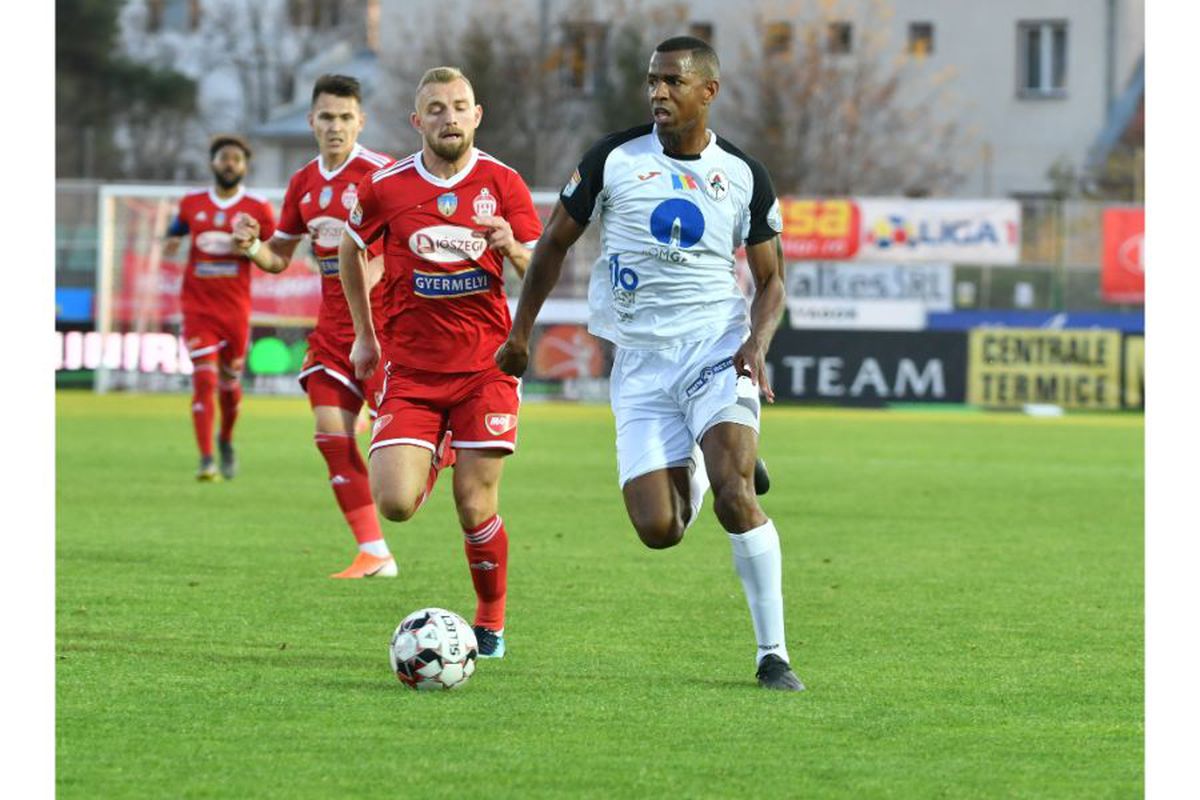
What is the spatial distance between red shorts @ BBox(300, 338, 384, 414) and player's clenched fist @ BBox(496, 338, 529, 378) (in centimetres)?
290

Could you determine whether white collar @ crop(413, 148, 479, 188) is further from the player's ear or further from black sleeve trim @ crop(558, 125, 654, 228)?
the player's ear

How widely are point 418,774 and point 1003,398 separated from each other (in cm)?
2243

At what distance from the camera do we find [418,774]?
5.96 m

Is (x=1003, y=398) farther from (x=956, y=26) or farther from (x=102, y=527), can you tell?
(x=956, y=26)

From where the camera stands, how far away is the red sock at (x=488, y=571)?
8.27m

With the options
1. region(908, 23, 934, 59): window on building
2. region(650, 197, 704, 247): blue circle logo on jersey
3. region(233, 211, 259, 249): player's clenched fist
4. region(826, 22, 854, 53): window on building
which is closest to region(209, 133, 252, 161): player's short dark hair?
region(233, 211, 259, 249): player's clenched fist

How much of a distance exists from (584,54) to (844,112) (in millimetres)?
6904

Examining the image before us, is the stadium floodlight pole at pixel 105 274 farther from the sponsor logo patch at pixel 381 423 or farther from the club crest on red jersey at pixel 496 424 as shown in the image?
the club crest on red jersey at pixel 496 424

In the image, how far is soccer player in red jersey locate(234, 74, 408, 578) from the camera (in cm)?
1076

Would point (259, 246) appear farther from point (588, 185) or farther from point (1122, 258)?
point (1122, 258)

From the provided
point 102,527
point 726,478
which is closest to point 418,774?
point 726,478

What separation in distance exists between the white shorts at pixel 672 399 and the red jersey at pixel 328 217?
10.2ft

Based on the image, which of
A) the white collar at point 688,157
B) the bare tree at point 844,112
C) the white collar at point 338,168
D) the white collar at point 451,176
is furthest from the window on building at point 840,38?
the white collar at point 688,157
